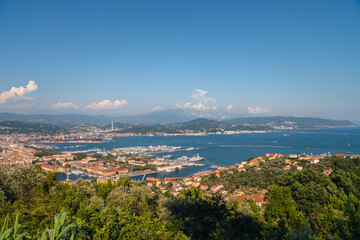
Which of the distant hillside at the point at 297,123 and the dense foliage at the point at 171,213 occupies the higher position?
the dense foliage at the point at 171,213

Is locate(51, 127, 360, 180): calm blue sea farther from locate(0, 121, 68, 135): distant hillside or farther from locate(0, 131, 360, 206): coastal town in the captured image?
locate(0, 121, 68, 135): distant hillside

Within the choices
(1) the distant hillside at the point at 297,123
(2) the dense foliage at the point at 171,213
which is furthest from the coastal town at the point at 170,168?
(1) the distant hillside at the point at 297,123

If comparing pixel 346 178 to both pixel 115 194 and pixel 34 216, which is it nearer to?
pixel 115 194

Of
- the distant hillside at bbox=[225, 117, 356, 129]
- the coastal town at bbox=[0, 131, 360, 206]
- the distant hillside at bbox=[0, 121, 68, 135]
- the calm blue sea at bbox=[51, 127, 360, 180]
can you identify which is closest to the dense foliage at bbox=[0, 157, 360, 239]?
the coastal town at bbox=[0, 131, 360, 206]

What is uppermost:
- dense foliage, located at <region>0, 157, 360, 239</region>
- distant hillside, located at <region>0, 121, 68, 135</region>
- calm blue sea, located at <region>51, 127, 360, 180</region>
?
dense foliage, located at <region>0, 157, 360, 239</region>

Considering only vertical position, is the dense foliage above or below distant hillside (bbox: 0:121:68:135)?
above

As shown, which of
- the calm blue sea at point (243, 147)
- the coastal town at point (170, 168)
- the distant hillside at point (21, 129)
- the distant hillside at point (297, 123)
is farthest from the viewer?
the distant hillside at point (297, 123)

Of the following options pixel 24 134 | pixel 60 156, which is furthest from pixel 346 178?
pixel 24 134

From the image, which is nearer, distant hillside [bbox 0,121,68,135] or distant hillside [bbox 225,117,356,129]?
distant hillside [bbox 0,121,68,135]

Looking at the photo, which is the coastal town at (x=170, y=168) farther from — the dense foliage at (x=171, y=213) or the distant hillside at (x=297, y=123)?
the distant hillside at (x=297, y=123)
